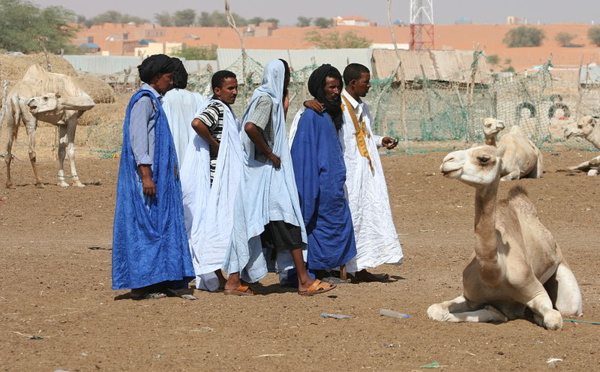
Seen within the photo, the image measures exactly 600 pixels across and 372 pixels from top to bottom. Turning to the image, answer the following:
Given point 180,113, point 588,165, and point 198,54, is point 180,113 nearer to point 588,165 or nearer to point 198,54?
point 588,165

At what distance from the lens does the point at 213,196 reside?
698 centimetres

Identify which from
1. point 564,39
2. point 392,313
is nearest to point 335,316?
point 392,313

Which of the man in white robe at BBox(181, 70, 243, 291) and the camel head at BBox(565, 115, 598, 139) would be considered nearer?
the man in white robe at BBox(181, 70, 243, 291)

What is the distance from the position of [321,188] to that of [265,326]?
58.3 inches

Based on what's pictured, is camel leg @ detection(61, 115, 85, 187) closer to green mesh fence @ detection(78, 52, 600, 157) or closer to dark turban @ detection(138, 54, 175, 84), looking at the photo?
green mesh fence @ detection(78, 52, 600, 157)

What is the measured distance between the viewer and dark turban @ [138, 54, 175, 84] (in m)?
6.57

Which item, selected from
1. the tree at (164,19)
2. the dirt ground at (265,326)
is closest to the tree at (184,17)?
the tree at (164,19)

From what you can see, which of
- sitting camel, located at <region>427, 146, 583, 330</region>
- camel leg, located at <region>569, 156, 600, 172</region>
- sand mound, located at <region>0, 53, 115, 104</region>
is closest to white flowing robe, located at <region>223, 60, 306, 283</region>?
sitting camel, located at <region>427, 146, 583, 330</region>

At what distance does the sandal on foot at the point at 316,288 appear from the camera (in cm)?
685

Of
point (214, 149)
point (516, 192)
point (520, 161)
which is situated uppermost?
point (214, 149)

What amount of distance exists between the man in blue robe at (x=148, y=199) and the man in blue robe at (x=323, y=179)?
3.20ft

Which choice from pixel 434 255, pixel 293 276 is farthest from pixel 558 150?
pixel 293 276

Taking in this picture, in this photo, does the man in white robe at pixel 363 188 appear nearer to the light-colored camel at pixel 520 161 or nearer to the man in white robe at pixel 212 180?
the man in white robe at pixel 212 180

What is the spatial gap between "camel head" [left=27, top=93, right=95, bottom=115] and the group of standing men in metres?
6.98
